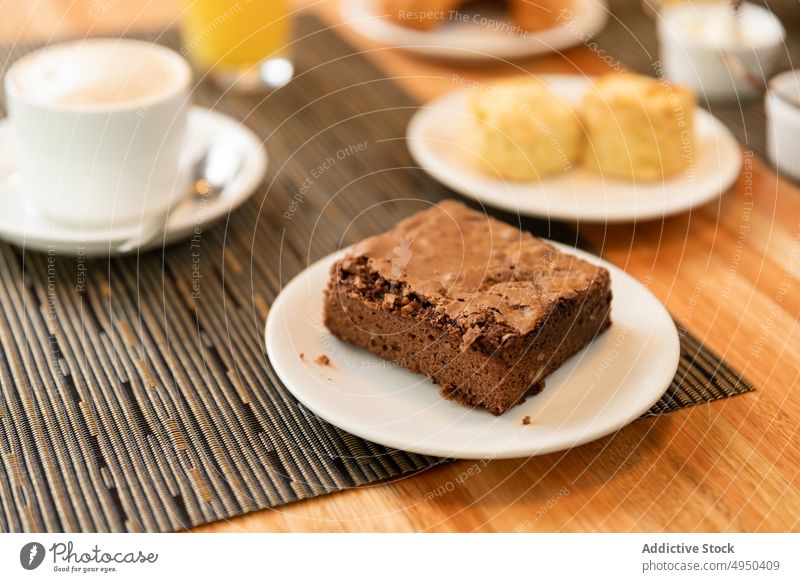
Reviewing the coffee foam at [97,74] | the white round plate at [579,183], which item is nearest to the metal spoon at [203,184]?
the coffee foam at [97,74]

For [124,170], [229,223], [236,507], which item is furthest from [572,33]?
[236,507]

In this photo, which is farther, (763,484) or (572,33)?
(572,33)

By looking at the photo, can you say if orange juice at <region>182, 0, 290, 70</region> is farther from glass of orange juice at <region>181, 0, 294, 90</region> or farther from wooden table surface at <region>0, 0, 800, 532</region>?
wooden table surface at <region>0, 0, 800, 532</region>

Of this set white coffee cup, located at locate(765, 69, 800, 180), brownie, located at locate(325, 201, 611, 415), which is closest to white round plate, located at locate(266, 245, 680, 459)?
brownie, located at locate(325, 201, 611, 415)

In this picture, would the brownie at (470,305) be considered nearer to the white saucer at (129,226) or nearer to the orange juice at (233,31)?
the white saucer at (129,226)
